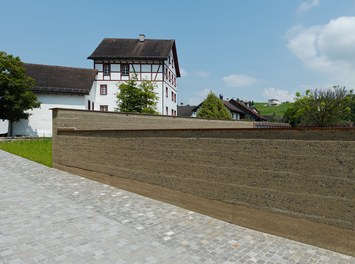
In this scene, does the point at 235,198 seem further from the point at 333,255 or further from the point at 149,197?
the point at 149,197

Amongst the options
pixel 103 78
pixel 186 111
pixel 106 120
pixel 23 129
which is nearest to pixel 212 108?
pixel 103 78

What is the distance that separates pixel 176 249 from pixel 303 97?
33.0 metres

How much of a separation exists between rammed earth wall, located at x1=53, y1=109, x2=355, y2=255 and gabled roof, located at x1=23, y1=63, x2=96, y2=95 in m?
25.2

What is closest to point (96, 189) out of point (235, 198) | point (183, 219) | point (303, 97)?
point (183, 219)

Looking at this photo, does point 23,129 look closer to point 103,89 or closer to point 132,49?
point 103,89

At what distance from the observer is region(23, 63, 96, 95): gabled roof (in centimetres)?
Answer: 3045

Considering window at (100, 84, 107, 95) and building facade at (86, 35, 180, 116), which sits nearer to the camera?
building facade at (86, 35, 180, 116)

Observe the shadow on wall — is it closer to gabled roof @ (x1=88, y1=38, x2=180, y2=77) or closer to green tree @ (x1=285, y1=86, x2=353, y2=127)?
gabled roof @ (x1=88, y1=38, x2=180, y2=77)

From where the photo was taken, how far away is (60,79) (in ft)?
105

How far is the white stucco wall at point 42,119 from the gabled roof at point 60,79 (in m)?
0.75

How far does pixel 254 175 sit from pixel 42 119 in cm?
2989

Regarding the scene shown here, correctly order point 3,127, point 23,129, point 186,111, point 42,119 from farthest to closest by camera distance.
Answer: point 186,111 < point 3,127 < point 42,119 < point 23,129

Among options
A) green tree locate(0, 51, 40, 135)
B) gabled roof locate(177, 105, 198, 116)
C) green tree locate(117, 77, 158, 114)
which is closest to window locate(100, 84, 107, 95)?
green tree locate(0, 51, 40, 135)

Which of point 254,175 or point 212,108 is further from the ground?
point 212,108
